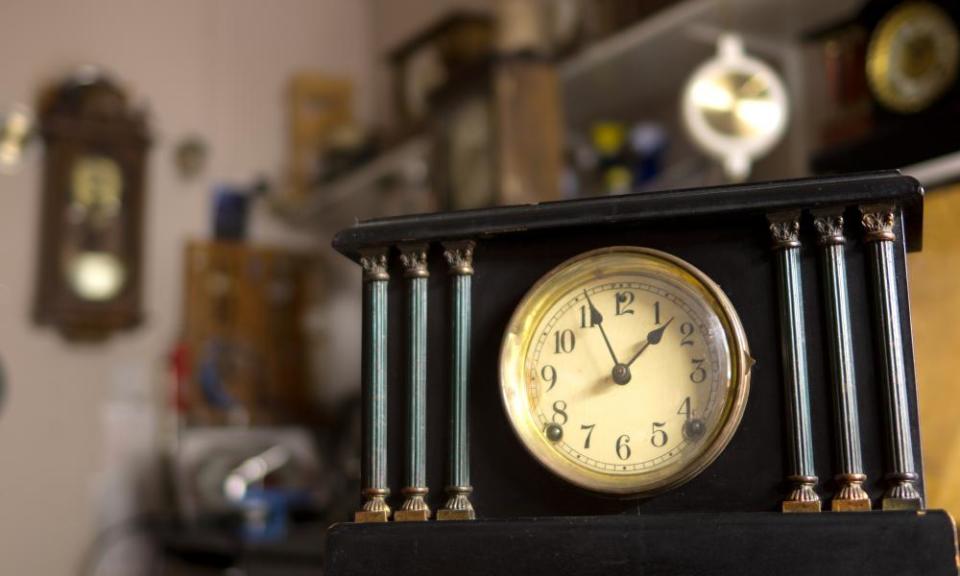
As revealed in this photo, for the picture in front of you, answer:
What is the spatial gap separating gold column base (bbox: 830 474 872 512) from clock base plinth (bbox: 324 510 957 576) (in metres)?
0.01

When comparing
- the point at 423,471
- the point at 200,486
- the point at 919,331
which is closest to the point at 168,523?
the point at 200,486

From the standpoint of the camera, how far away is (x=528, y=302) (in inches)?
40.6

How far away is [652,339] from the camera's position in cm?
101

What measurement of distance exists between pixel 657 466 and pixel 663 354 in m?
0.11

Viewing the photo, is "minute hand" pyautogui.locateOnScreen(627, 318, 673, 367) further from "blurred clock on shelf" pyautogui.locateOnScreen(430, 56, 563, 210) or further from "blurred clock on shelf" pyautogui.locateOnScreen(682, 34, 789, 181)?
"blurred clock on shelf" pyautogui.locateOnScreen(430, 56, 563, 210)

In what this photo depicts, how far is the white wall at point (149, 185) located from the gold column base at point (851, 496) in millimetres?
3472

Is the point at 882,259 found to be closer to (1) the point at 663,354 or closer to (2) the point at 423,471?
(1) the point at 663,354

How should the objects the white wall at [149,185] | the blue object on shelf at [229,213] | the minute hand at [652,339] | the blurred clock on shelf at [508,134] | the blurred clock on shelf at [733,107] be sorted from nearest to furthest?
the minute hand at [652,339], the blurred clock on shelf at [733,107], the blurred clock on shelf at [508,134], the white wall at [149,185], the blue object on shelf at [229,213]

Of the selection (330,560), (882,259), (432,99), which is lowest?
(330,560)

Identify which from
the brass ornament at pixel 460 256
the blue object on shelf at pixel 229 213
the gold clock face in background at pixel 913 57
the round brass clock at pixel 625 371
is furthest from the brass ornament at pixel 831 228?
the blue object on shelf at pixel 229 213

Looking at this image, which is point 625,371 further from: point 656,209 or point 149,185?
point 149,185

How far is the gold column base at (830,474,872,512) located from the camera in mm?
903

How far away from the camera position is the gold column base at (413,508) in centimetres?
102

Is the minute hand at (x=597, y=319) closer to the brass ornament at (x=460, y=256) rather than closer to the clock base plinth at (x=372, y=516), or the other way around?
the brass ornament at (x=460, y=256)
